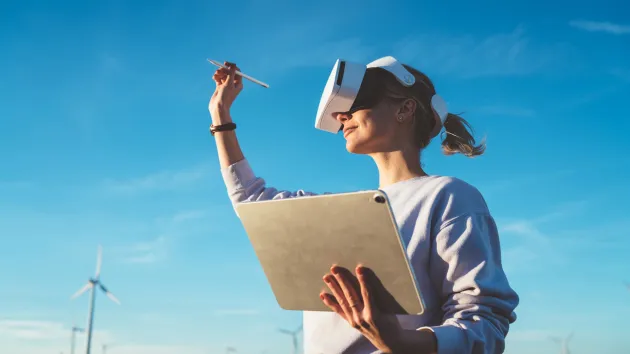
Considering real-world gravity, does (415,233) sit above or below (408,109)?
below

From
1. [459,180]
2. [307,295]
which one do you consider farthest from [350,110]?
[307,295]

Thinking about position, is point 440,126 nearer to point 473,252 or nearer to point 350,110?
point 350,110

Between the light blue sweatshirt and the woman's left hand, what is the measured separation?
24 cm

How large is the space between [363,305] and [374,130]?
1240 millimetres

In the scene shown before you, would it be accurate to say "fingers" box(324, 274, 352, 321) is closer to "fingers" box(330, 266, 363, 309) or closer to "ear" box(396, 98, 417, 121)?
"fingers" box(330, 266, 363, 309)

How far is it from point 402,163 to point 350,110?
40 centimetres

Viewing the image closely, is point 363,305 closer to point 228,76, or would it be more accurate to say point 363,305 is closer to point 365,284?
point 365,284

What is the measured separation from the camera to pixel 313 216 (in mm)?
2406

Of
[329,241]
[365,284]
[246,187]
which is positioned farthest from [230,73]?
[365,284]

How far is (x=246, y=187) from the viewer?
3.72 m

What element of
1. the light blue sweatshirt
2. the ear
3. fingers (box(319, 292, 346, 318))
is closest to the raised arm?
the ear

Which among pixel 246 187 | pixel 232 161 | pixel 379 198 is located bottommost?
pixel 379 198

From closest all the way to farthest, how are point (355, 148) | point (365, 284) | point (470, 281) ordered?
point (365, 284)
point (470, 281)
point (355, 148)

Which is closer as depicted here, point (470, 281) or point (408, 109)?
point (470, 281)
